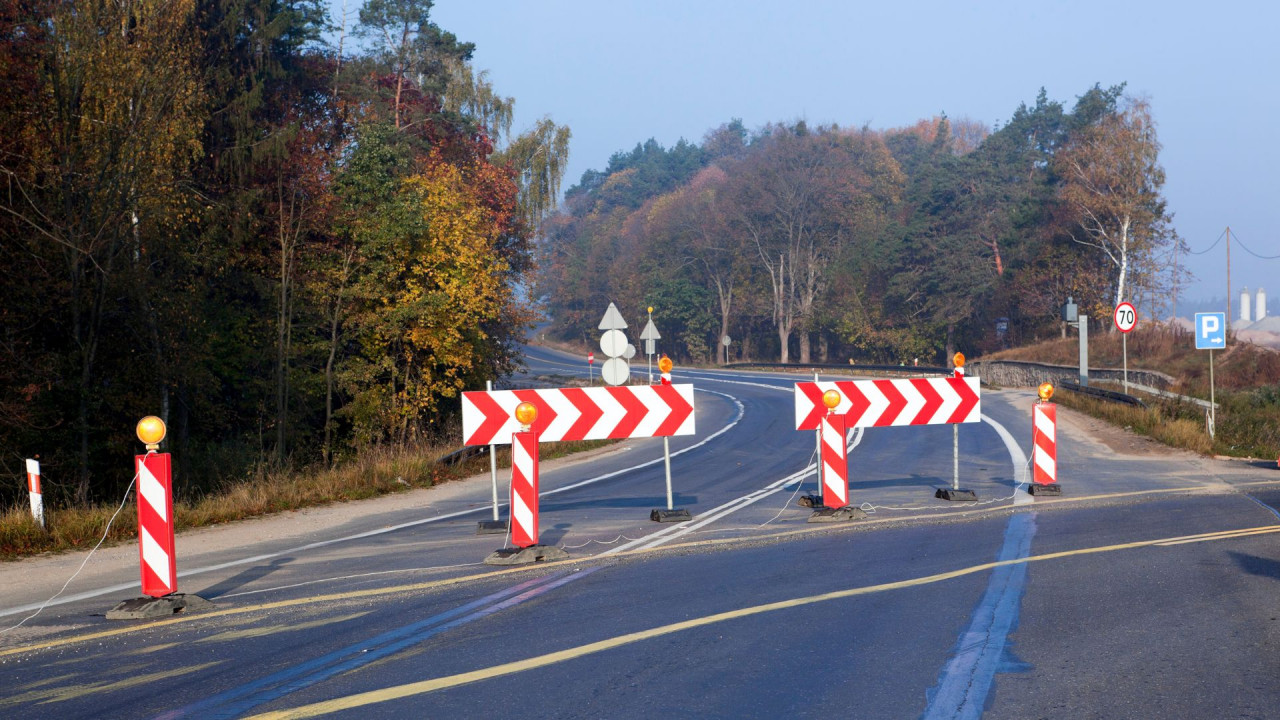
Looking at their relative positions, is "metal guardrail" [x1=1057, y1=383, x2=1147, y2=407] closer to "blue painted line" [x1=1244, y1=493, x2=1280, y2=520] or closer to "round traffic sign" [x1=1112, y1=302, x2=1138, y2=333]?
"round traffic sign" [x1=1112, y1=302, x2=1138, y2=333]

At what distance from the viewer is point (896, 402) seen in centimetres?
1327

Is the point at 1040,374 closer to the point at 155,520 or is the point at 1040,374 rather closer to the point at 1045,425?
the point at 1045,425

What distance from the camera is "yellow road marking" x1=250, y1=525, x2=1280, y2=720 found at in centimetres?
528

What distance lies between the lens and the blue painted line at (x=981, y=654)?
203 inches

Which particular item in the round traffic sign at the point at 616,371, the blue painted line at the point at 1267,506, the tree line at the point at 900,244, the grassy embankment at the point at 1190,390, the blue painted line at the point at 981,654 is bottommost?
the blue painted line at the point at 1267,506

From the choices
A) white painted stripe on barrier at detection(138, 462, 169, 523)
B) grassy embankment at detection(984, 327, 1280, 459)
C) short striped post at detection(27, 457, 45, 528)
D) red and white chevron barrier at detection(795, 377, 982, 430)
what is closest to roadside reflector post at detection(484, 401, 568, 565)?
white painted stripe on barrier at detection(138, 462, 169, 523)

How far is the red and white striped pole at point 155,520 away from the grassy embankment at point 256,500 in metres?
3.49

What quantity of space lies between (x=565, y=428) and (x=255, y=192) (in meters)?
21.1

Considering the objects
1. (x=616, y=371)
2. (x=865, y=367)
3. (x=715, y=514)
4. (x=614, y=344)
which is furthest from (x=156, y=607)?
(x=865, y=367)

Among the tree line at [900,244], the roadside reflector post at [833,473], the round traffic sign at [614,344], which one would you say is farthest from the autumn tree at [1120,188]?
the roadside reflector post at [833,473]

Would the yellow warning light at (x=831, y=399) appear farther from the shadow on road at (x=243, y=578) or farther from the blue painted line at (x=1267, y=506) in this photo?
the shadow on road at (x=243, y=578)

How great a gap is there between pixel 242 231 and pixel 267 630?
24.3 meters

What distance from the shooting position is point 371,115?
37.0m

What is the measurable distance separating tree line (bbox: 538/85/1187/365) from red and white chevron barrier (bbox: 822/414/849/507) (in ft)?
169
